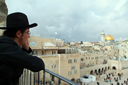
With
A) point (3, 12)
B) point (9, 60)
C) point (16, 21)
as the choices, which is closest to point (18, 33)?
point (16, 21)

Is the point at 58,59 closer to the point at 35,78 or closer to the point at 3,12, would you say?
the point at 3,12

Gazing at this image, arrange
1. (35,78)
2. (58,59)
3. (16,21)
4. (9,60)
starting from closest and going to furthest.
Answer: (9,60), (16,21), (35,78), (58,59)

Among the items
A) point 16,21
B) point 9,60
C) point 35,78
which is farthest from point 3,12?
point 9,60

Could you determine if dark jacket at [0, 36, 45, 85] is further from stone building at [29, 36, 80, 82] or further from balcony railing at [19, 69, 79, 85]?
stone building at [29, 36, 80, 82]

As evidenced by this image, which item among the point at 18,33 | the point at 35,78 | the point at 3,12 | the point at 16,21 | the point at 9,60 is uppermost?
the point at 3,12

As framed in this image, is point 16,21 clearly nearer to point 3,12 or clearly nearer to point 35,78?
point 35,78

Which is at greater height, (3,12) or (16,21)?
(3,12)

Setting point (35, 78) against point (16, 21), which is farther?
point (35, 78)

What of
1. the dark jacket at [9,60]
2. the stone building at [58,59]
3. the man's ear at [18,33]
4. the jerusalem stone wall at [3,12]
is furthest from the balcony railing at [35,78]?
the stone building at [58,59]

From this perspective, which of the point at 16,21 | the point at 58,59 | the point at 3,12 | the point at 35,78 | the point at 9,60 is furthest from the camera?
the point at 58,59

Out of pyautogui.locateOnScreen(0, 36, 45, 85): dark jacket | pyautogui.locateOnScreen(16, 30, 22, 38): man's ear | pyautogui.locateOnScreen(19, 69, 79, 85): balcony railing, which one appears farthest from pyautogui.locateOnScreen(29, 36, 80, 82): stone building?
pyautogui.locateOnScreen(0, 36, 45, 85): dark jacket

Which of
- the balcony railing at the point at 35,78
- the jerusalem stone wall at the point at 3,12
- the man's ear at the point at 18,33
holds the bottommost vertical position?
the balcony railing at the point at 35,78

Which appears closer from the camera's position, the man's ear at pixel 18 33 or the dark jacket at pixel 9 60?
the dark jacket at pixel 9 60

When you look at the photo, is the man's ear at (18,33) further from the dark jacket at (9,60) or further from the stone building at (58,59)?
the stone building at (58,59)
